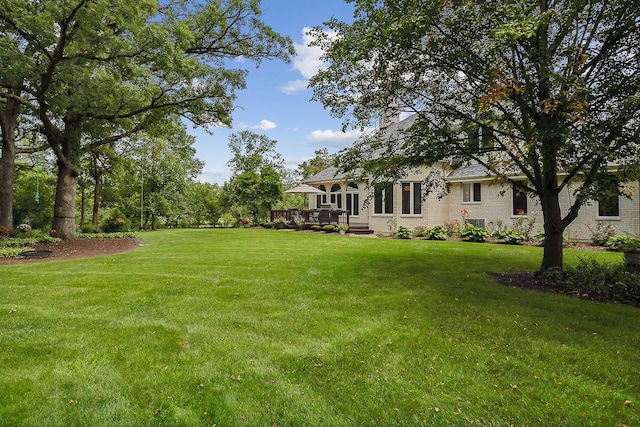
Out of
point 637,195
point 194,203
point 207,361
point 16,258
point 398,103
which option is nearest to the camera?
point 207,361

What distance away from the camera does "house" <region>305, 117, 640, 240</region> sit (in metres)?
12.9

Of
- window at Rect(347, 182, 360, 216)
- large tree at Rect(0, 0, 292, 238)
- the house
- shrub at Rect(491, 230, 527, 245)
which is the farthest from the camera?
window at Rect(347, 182, 360, 216)

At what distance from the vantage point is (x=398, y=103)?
24.5ft

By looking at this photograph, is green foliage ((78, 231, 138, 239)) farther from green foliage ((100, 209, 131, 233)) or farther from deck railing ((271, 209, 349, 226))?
deck railing ((271, 209, 349, 226))

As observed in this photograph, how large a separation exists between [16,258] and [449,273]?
1162cm

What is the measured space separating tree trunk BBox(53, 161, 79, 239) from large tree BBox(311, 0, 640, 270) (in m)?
11.7

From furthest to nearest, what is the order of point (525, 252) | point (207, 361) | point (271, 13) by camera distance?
point (271, 13) → point (525, 252) → point (207, 361)

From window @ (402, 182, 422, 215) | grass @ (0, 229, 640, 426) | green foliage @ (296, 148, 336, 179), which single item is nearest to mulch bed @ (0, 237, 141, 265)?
grass @ (0, 229, 640, 426)

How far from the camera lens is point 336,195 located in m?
22.2

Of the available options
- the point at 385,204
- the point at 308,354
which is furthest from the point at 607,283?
the point at 385,204

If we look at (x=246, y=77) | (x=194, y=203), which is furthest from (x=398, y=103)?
(x=194, y=203)

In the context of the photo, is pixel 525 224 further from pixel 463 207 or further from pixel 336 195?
pixel 336 195

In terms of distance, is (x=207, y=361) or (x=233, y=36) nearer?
(x=207, y=361)

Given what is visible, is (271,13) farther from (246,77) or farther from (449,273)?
(449,273)
